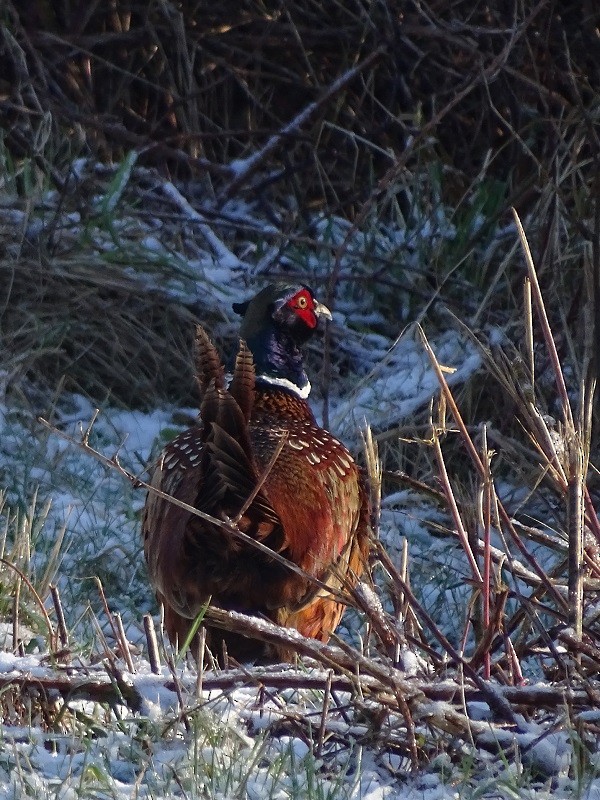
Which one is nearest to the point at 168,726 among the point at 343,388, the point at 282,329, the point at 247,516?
the point at 247,516

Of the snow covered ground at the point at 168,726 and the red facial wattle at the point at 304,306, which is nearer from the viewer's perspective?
the snow covered ground at the point at 168,726

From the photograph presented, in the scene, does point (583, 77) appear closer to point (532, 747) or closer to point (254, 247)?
point (254, 247)

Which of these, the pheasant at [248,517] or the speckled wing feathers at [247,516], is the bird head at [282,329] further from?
the speckled wing feathers at [247,516]

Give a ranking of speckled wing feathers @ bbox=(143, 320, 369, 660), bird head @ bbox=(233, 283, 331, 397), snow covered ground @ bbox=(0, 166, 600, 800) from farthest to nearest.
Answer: bird head @ bbox=(233, 283, 331, 397), speckled wing feathers @ bbox=(143, 320, 369, 660), snow covered ground @ bbox=(0, 166, 600, 800)

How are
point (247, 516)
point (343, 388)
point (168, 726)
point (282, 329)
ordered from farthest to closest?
point (343, 388) → point (282, 329) → point (247, 516) → point (168, 726)

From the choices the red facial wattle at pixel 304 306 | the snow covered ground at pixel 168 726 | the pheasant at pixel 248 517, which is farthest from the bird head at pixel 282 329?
the snow covered ground at pixel 168 726

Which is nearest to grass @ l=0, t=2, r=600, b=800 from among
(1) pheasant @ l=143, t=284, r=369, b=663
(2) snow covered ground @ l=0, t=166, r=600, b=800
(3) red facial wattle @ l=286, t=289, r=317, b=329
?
(2) snow covered ground @ l=0, t=166, r=600, b=800

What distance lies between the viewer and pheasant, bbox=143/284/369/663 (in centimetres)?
273

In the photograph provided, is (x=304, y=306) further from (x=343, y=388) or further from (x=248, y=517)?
(x=343, y=388)

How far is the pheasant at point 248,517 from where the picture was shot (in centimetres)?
273

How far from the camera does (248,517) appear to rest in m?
2.86

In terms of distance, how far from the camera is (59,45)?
6.13 metres

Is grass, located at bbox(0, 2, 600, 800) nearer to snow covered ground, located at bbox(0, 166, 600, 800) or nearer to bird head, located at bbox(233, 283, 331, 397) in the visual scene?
snow covered ground, located at bbox(0, 166, 600, 800)

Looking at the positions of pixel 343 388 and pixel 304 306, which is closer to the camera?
pixel 304 306
